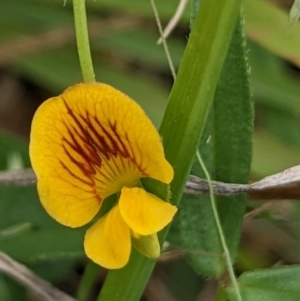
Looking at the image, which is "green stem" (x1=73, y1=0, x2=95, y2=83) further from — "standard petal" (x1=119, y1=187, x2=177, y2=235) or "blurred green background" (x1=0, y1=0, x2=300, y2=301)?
"blurred green background" (x1=0, y1=0, x2=300, y2=301)

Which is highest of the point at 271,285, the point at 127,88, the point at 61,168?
the point at 61,168

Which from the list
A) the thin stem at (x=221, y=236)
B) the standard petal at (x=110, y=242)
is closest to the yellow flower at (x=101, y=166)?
the standard petal at (x=110, y=242)

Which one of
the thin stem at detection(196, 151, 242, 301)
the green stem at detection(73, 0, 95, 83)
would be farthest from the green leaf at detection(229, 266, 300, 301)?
the green stem at detection(73, 0, 95, 83)

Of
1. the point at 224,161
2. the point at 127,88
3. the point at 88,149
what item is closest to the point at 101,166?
the point at 88,149

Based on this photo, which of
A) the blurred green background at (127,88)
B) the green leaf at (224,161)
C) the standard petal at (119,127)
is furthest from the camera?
the blurred green background at (127,88)

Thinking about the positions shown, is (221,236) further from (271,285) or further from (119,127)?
(119,127)

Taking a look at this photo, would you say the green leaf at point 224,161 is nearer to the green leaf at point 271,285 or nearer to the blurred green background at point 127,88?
the green leaf at point 271,285

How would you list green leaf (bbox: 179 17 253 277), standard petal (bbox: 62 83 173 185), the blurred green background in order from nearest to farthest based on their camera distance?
1. standard petal (bbox: 62 83 173 185)
2. green leaf (bbox: 179 17 253 277)
3. the blurred green background
